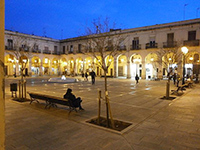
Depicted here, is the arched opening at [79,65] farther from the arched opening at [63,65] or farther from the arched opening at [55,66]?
the arched opening at [55,66]

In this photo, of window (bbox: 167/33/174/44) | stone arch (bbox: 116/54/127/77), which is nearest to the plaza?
window (bbox: 167/33/174/44)

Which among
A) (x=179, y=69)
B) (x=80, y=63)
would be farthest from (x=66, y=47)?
(x=179, y=69)

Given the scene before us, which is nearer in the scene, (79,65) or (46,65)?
(79,65)

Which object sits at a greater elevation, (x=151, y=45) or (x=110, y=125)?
(x=151, y=45)

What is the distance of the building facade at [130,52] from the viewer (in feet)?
82.3

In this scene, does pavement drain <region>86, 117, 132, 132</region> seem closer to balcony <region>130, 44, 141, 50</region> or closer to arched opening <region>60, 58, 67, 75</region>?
balcony <region>130, 44, 141, 50</region>

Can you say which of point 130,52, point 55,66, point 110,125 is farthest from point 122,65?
point 110,125

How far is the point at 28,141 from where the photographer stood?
3.85m

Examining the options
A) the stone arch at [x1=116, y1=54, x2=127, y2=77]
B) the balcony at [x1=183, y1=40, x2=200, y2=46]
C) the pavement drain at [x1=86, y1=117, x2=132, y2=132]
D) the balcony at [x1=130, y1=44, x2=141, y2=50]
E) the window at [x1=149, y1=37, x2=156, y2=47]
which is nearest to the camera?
the pavement drain at [x1=86, y1=117, x2=132, y2=132]

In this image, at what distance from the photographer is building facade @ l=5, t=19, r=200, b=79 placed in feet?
82.3

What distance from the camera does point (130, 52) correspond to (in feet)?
103

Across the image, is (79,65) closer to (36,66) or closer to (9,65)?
(36,66)

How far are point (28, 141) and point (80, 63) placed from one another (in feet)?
124

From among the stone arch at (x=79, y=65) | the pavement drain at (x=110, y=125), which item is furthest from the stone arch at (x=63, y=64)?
the pavement drain at (x=110, y=125)
